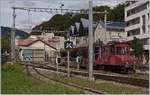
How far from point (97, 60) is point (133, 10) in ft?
171

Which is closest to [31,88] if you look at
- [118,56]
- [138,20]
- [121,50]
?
[118,56]

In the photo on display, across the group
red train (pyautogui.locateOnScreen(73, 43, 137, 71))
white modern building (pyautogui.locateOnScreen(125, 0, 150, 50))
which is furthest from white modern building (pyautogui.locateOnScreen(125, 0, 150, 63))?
red train (pyautogui.locateOnScreen(73, 43, 137, 71))

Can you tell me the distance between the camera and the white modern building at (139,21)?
80.1 meters

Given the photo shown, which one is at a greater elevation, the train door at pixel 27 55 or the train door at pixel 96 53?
the train door at pixel 27 55

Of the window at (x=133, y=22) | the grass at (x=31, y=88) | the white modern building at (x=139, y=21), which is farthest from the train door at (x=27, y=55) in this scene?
the grass at (x=31, y=88)

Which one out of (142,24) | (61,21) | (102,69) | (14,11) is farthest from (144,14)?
(102,69)

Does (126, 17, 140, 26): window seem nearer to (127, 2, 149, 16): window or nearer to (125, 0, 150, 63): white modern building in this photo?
(125, 0, 150, 63): white modern building

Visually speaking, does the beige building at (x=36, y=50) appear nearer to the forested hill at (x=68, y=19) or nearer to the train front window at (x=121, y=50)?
the forested hill at (x=68, y=19)

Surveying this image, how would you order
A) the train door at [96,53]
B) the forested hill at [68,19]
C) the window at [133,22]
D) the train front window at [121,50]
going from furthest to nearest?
1. the forested hill at [68,19]
2. the window at [133,22]
3. the train door at [96,53]
4. the train front window at [121,50]

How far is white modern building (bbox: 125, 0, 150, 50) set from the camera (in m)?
80.9

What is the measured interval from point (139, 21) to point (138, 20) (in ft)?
3.18

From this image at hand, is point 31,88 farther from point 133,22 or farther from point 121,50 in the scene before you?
Result: point 133,22

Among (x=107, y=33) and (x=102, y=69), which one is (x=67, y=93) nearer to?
(x=102, y=69)

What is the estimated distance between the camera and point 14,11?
5316cm
